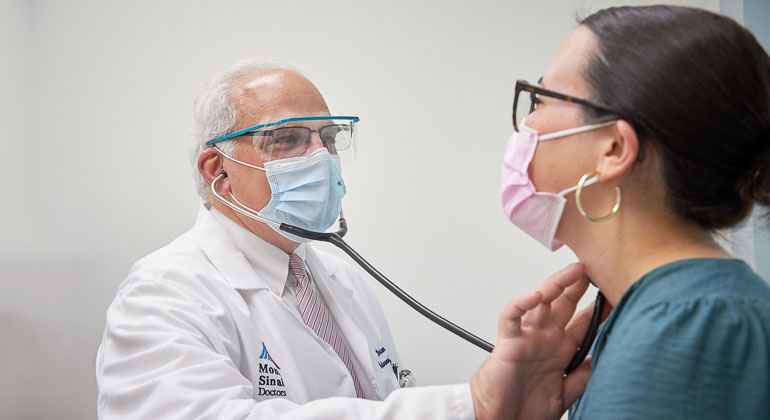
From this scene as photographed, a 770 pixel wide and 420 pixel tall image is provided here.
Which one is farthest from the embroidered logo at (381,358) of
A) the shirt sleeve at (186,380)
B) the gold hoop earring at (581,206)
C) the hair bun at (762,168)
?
the hair bun at (762,168)

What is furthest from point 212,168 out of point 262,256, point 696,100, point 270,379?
point 696,100

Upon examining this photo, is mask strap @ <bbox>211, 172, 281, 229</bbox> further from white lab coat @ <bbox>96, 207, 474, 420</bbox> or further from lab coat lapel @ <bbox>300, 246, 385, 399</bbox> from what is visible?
lab coat lapel @ <bbox>300, 246, 385, 399</bbox>

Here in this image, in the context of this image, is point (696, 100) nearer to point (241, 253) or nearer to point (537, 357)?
point (537, 357)

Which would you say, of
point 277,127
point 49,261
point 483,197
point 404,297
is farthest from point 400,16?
point 49,261

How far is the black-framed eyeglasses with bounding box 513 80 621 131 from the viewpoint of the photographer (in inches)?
33.1

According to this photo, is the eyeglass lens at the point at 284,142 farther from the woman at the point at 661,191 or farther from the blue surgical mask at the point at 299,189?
the woman at the point at 661,191

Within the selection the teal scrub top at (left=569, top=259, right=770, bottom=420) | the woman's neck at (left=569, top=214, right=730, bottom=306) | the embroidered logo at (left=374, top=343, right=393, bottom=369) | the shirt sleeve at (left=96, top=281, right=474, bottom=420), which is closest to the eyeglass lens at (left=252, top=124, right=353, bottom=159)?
the shirt sleeve at (left=96, top=281, right=474, bottom=420)

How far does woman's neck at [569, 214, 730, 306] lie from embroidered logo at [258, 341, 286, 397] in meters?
0.70

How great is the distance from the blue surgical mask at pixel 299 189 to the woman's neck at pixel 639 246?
0.72m

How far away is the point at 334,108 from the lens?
231cm

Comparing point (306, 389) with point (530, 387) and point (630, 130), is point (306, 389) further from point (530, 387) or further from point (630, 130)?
point (630, 130)

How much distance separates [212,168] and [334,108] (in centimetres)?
93

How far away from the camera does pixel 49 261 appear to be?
7.44 ft

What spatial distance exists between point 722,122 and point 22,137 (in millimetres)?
2346
